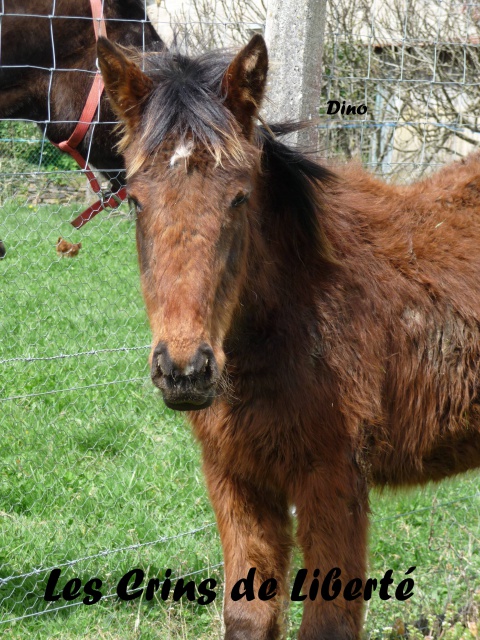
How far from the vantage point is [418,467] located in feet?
9.87

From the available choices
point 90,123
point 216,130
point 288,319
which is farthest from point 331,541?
point 90,123

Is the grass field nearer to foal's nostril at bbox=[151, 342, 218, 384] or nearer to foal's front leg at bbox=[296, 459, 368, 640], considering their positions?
foal's front leg at bbox=[296, 459, 368, 640]

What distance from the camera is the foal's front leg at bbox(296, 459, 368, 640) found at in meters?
2.66

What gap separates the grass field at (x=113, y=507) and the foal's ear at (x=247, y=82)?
1.63 metres

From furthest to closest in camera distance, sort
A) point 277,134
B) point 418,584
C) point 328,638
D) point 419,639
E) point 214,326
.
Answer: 1. point 418,584
2. point 419,639
3. point 277,134
4. point 328,638
5. point 214,326

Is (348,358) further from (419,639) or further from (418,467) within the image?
(419,639)

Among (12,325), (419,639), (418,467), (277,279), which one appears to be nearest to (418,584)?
(419,639)

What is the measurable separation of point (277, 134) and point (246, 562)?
1.64m

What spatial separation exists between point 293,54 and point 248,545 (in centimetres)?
211

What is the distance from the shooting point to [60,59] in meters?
3.95

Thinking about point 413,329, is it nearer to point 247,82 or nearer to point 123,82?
point 247,82

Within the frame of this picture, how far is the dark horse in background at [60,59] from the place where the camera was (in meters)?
3.85

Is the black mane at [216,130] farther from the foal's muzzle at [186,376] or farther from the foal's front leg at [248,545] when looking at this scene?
the foal's front leg at [248,545]

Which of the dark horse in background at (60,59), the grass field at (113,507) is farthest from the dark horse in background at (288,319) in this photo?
the dark horse in background at (60,59)
